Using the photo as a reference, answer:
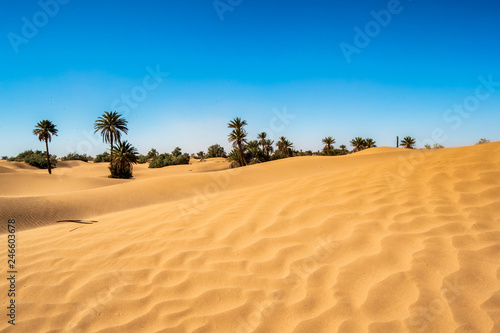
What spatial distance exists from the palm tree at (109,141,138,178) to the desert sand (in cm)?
2325

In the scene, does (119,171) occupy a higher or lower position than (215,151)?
lower

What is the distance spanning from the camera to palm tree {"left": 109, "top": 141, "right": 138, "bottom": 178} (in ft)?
85.0

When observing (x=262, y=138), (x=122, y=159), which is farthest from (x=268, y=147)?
(x=122, y=159)

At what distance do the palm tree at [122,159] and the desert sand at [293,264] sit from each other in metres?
23.2

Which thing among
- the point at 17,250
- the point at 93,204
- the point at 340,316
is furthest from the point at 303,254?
the point at 93,204

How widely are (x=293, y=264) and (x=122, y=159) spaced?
2696 centimetres

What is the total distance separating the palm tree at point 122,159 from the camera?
25.9 meters

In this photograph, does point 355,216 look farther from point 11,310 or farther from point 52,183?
point 52,183

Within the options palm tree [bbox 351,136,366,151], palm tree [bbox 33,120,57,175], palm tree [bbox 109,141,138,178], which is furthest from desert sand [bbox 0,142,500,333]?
palm tree [bbox 351,136,366,151]

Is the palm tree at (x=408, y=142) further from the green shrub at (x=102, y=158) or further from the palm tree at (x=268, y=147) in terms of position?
the green shrub at (x=102, y=158)

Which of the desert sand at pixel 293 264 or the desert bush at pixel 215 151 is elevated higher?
the desert bush at pixel 215 151

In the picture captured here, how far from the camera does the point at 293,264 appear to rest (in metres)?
2.85

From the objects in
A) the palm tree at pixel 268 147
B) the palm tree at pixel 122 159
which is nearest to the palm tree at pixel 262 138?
the palm tree at pixel 268 147

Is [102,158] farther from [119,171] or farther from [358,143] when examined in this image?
[358,143]
